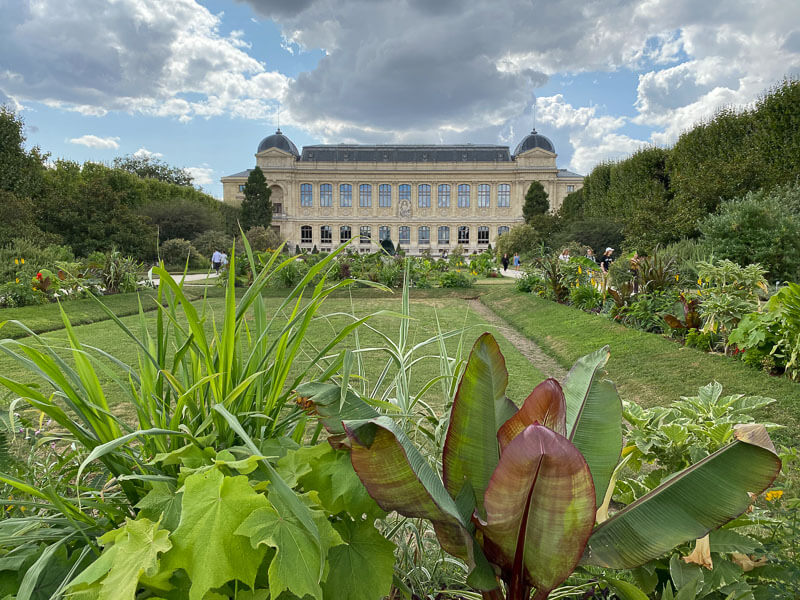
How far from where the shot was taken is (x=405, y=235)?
6388 centimetres

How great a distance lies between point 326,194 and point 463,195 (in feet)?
55.4

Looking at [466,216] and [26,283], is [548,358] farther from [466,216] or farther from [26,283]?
[466,216]

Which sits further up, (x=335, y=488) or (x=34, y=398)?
(x=34, y=398)

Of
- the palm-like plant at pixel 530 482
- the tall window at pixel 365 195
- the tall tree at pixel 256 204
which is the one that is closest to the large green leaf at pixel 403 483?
the palm-like plant at pixel 530 482

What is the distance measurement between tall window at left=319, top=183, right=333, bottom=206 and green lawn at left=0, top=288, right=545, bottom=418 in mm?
49832

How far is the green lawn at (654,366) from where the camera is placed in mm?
4320

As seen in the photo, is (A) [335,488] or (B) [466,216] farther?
(B) [466,216]

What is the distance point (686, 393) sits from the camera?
15.8ft

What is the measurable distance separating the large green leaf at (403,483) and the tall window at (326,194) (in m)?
64.1

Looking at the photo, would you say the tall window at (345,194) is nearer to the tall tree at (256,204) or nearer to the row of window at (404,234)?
the row of window at (404,234)

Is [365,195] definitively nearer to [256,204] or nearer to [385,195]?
[385,195]

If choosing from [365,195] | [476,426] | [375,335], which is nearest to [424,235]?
[365,195]

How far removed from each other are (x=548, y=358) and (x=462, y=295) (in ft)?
27.2

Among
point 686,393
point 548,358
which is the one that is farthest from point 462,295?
point 686,393
